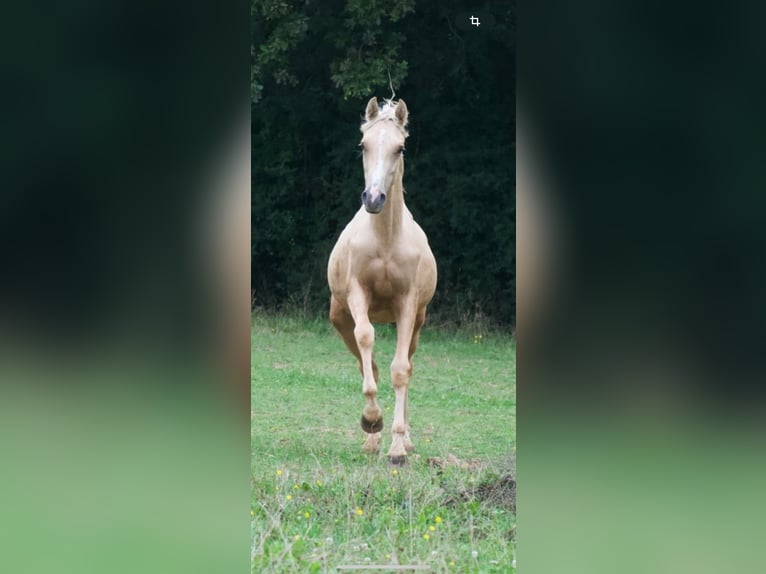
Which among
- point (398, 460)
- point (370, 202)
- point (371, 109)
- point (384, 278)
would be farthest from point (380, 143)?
point (398, 460)

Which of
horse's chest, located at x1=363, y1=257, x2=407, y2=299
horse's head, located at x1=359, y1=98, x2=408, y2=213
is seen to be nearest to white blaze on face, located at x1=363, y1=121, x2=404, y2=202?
horse's head, located at x1=359, y1=98, x2=408, y2=213

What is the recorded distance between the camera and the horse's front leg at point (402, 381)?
15.9ft

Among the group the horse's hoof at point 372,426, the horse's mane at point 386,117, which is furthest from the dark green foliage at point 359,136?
the horse's hoof at point 372,426

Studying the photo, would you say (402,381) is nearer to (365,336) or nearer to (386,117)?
(365,336)

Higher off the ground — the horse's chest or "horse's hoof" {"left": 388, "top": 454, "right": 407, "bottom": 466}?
the horse's chest

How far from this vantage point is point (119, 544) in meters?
3.19

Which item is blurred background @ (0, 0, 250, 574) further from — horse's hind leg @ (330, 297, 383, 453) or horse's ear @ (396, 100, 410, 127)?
horse's hind leg @ (330, 297, 383, 453)

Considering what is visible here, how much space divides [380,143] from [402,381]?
1299mm

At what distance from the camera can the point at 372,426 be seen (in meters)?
4.92

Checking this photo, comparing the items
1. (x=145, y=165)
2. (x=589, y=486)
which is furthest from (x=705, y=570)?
(x=145, y=165)

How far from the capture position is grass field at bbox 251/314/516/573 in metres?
3.81

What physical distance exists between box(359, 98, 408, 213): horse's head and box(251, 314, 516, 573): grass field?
2.71 ft

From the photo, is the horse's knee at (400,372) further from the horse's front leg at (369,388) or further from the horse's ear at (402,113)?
the horse's ear at (402,113)

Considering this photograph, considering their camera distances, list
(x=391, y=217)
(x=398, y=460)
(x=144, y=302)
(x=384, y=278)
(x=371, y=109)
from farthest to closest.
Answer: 1. (x=384, y=278)
2. (x=391, y=217)
3. (x=398, y=460)
4. (x=371, y=109)
5. (x=144, y=302)
